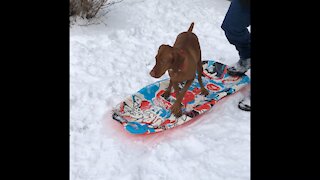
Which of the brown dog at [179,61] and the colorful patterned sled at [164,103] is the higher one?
the brown dog at [179,61]

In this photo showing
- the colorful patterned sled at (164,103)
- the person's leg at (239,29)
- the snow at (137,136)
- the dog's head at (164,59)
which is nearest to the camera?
the snow at (137,136)

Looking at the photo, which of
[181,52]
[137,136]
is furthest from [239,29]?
[137,136]

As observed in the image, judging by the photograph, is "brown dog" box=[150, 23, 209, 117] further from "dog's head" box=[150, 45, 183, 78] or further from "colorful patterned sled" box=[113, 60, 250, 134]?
"colorful patterned sled" box=[113, 60, 250, 134]

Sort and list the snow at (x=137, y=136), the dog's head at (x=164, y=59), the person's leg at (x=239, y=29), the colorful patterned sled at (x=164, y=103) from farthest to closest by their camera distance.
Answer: the person's leg at (x=239, y=29)
the colorful patterned sled at (x=164, y=103)
the dog's head at (x=164, y=59)
the snow at (x=137, y=136)

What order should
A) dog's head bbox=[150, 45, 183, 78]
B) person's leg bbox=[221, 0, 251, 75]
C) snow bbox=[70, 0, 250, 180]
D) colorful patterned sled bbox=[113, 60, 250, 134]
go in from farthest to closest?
person's leg bbox=[221, 0, 251, 75]
colorful patterned sled bbox=[113, 60, 250, 134]
dog's head bbox=[150, 45, 183, 78]
snow bbox=[70, 0, 250, 180]

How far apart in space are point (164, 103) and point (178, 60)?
0.54 m

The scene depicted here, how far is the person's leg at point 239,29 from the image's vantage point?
3.05m

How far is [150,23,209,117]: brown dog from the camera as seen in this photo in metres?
2.60

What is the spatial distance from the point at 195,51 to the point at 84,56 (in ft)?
4.48

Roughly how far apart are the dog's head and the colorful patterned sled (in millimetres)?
400

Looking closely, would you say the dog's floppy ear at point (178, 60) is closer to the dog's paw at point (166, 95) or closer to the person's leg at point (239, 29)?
the dog's paw at point (166, 95)

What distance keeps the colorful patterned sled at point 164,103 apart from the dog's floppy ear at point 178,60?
0.38 meters

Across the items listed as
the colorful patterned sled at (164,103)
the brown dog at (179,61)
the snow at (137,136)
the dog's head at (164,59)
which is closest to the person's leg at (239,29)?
the colorful patterned sled at (164,103)

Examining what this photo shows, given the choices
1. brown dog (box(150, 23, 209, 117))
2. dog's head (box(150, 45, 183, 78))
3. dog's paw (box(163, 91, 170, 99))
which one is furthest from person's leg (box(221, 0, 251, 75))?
dog's head (box(150, 45, 183, 78))
